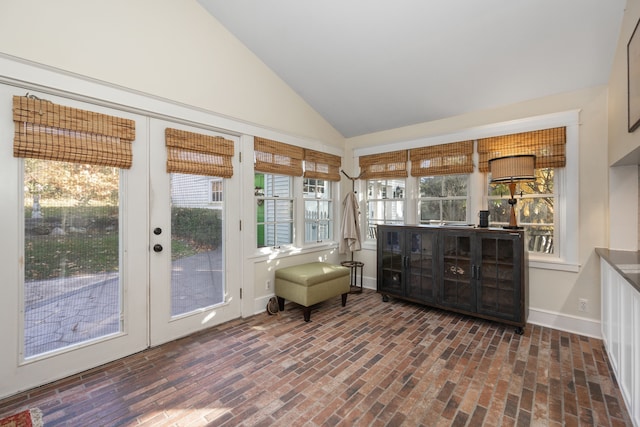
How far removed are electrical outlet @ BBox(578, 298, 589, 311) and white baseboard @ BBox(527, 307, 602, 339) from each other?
0.32 ft

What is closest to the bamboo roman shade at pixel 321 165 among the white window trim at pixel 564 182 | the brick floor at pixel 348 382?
the white window trim at pixel 564 182

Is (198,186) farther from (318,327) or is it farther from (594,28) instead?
(594,28)

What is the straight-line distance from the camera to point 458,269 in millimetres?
3307

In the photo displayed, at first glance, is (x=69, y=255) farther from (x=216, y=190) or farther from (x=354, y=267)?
(x=354, y=267)

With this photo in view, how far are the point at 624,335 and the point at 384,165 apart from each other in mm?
3148

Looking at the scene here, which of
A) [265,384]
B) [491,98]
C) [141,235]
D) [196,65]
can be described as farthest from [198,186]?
[491,98]


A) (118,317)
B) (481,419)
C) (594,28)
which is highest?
(594,28)

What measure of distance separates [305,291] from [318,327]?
408 millimetres

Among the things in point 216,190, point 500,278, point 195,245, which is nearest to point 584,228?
point 500,278

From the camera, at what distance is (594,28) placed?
2371 mm

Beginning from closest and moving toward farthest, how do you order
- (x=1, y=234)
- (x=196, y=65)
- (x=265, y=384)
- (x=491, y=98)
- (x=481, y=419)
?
1. (x=481, y=419)
2. (x=1, y=234)
3. (x=265, y=384)
4. (x=196, y=65)
5. (x=491, y=98)

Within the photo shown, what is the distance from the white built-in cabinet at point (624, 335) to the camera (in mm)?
1545

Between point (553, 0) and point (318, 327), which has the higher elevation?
point (553, 0)

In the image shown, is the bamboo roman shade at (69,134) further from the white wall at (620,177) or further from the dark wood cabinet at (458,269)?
the white wall at (620,177)
